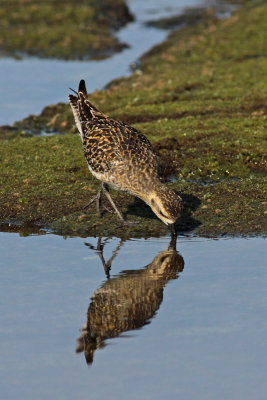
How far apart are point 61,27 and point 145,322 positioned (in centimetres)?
2942

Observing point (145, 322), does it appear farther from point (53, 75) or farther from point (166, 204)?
point (53, 75)

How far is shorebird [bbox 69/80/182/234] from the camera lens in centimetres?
1373

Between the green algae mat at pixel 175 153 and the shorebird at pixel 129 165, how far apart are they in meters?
0.87

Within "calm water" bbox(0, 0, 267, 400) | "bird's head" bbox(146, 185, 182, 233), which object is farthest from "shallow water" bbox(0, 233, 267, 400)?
"bird's head" bbox(146, 185, 182, 233)

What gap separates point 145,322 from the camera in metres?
10.7

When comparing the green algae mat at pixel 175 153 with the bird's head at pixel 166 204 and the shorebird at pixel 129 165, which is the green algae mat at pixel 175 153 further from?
the shorebird at pixel 129 165

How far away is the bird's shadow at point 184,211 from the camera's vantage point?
1461 centimetres

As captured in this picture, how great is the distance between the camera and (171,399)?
28.3ft

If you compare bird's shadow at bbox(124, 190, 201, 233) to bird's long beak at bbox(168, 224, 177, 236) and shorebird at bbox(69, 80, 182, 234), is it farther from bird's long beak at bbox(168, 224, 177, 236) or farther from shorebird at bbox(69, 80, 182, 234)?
shorebird at bbox(69, 80, 182, 234)

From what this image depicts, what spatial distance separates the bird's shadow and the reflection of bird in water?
141 cm

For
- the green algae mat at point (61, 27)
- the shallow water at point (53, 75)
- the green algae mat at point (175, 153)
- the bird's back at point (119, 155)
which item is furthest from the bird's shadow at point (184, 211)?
the green algae mat at point (61, 27)

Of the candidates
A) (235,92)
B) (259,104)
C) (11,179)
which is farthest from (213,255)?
(235,92)

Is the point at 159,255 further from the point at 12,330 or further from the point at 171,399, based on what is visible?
the point at 171,399

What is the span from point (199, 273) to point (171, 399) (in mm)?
3837
